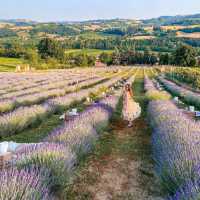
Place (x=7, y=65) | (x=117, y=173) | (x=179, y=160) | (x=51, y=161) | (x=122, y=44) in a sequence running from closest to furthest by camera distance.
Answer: (x=179, y=160), (x=51, y=161), (x=117, y=173), (x=7, y=65), (x=122, y=44)

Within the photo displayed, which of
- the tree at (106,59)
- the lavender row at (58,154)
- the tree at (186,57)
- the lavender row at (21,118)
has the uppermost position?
the lavender row at (58,154)

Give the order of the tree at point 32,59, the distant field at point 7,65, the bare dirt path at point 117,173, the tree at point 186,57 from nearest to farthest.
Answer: the bare dirt path at point 117,173 → the distant field at point 7,65 → the tree at point 32,59 → the tree at point 186,57

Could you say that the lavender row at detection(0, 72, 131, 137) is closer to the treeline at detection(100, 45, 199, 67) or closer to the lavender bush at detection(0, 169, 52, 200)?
the lavender bush at detection(0, 169, 52, 200)

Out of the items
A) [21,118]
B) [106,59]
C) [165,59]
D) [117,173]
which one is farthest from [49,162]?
[106,59]

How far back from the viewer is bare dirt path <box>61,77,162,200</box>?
419cm

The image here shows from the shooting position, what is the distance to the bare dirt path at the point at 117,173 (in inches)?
165

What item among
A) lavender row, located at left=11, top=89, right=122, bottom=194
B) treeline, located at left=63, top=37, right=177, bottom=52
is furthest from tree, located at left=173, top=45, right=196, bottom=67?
lavender row, located at left=11, top=89, right=122, bottom=194

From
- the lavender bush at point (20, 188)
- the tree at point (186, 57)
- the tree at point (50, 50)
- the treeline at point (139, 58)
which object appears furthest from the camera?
the tree at point (50, 50)

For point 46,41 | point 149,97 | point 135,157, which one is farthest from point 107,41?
point 135,157

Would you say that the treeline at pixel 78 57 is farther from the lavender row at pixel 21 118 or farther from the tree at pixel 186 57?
the lavender row at pixel 21 118

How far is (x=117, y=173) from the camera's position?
4.95 meters

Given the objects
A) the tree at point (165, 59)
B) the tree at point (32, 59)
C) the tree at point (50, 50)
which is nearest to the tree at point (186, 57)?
the tree at point (165, 59)

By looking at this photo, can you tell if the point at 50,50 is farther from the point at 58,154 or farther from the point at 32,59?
the point at 58,154

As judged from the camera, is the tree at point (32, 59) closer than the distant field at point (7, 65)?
No
